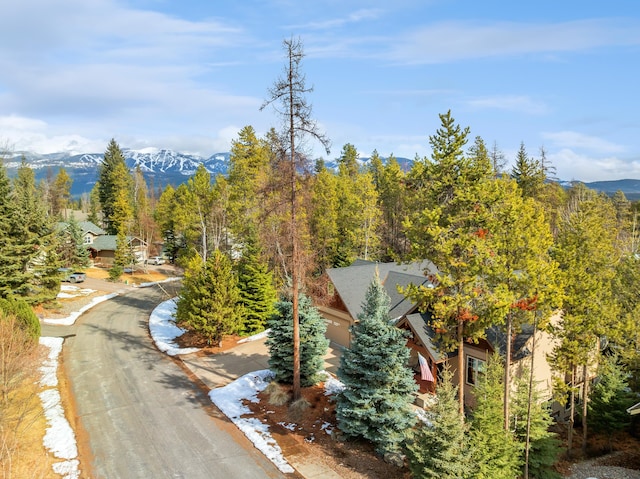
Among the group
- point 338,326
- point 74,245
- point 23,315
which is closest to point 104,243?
point 74,245

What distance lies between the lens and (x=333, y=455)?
1550 cm

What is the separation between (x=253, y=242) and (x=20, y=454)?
19.1 metres

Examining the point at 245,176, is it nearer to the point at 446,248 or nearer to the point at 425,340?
the point at 425,340

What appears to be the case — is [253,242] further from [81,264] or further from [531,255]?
[81,264]

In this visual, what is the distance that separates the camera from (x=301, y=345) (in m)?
20.6

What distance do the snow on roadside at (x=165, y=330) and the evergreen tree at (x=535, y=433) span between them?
19360 millimetres

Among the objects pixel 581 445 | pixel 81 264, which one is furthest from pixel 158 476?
pixel 81 264

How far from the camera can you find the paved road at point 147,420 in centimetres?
1458

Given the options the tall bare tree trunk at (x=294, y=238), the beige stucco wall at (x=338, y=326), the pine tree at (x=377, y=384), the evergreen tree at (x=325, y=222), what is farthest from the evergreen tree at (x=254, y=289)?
the pine tree at (x=377, y=384)

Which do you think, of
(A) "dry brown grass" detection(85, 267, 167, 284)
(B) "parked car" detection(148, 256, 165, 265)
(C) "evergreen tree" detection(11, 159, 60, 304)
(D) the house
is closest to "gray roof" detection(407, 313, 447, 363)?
(D) the house

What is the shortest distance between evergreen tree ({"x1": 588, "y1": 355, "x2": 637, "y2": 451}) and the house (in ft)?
8.08

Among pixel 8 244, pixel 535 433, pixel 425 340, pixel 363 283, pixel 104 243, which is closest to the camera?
pixel 535 433

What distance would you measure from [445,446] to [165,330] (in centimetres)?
2526

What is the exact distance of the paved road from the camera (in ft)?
47.8
